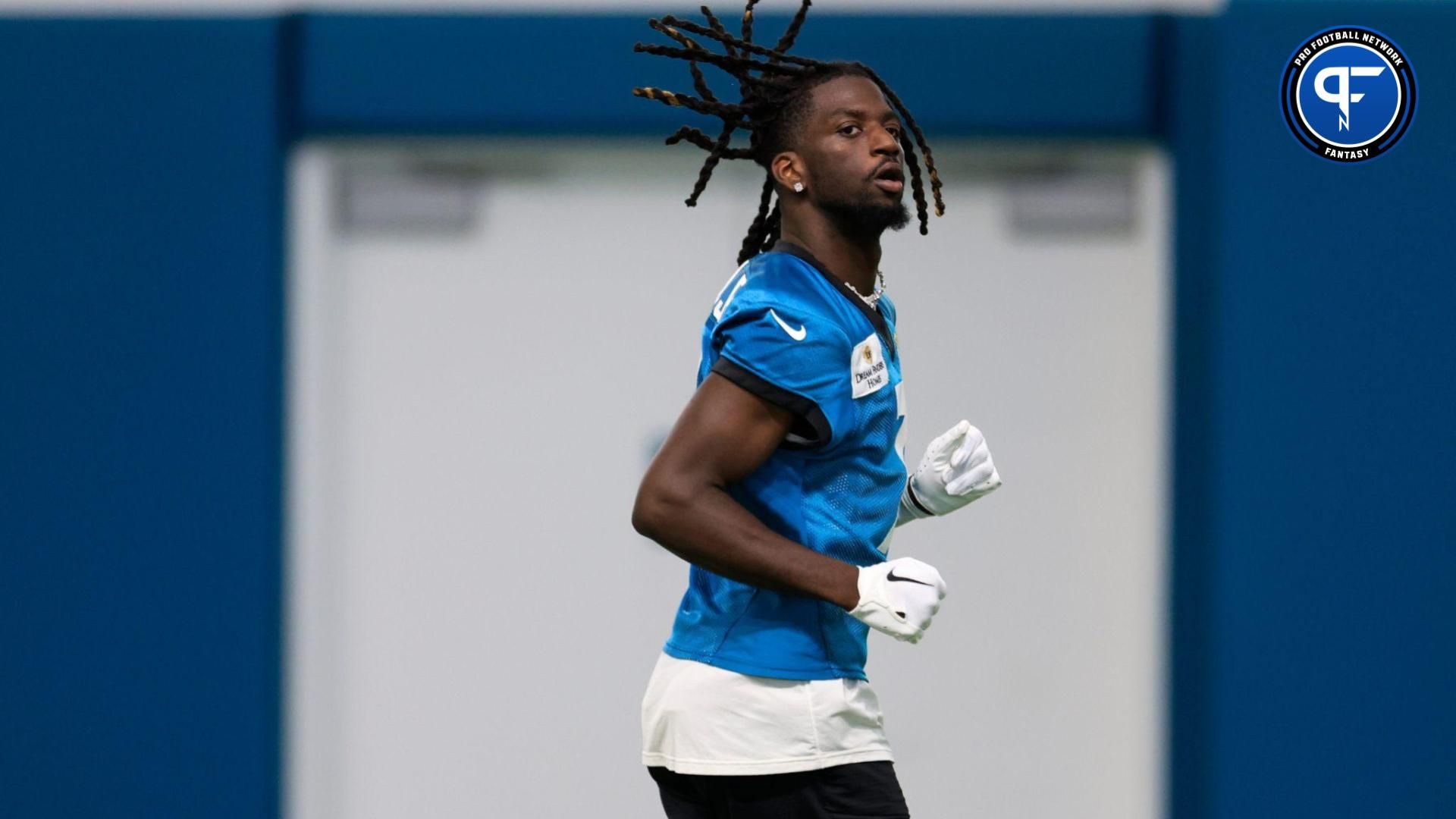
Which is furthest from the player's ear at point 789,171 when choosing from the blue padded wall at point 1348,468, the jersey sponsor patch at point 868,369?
the blue padded wall at point 1348,468

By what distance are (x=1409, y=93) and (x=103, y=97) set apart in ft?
9.96

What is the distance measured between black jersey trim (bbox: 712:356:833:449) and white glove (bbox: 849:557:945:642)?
0.18 metres

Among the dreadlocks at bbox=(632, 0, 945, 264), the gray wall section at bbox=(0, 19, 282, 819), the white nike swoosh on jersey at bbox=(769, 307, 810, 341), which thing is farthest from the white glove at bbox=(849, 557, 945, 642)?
the gray wall section at bbox=(0, 19, 282, 819)

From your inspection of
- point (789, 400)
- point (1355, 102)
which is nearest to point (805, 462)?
point (789, 400)

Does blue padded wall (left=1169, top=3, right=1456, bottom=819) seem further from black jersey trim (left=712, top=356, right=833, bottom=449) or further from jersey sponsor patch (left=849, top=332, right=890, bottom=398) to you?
black jersey trim (left=712, top=356, right=833, bottom=449)

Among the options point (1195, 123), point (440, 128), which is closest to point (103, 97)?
point (440, 128)

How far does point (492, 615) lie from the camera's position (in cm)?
461

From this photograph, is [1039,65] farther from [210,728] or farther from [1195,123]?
[210,728]

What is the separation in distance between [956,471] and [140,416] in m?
2.52

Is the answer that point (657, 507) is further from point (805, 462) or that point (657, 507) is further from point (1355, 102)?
point (1355, 102)

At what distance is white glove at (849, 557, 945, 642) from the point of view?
2.14m

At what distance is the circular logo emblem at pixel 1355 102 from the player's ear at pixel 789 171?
6.55 ft

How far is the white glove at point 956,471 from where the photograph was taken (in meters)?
2.56

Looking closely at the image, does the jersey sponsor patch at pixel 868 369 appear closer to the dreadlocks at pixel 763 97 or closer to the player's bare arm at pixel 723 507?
the player's bare arm at pixel 723 507
